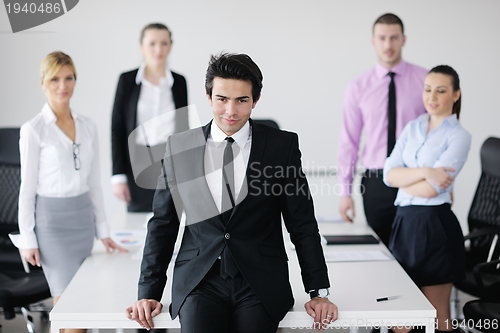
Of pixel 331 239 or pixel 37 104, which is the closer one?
pixel 331 239

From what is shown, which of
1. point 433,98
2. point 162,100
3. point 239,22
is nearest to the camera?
point 433,98

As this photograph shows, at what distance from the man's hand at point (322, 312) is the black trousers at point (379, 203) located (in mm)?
1197

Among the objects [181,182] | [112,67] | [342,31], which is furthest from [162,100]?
[342,31]

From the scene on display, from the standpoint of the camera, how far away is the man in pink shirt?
2717 mm

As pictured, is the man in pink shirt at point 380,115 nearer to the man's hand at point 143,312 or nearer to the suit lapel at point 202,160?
the suit lapel at point 202,160

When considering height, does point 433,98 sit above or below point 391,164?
above

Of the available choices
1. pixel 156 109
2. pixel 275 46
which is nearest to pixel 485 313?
pixel 156 109

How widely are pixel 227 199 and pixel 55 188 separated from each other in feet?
3.15

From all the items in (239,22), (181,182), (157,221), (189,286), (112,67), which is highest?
(239,22)

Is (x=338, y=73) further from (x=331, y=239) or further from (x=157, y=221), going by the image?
(x=157, y=221)

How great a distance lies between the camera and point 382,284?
1838 mm

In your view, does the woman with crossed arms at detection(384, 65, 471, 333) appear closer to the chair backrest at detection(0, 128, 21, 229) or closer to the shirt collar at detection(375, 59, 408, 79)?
the shirt collar at detection(375, 59, 408, 79)

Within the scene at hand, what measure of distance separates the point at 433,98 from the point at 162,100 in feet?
5.47

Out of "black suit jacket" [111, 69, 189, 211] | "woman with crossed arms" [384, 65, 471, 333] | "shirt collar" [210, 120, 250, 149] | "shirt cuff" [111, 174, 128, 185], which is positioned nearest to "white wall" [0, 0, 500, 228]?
"black suit jacket" [111, 69, 189, 211]
